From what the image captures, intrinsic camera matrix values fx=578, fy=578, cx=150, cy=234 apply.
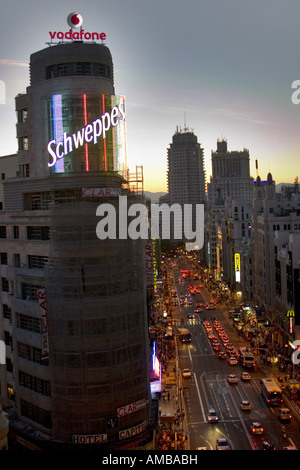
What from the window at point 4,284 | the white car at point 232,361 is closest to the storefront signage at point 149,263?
the window at point 4,284

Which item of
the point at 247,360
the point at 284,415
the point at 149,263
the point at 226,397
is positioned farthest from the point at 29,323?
the point at 247,360

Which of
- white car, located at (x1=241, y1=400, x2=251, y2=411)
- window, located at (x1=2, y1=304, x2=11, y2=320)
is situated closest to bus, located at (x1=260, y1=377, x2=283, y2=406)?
white car, located at (x1=241, y1=400, x2=251, y2=411)

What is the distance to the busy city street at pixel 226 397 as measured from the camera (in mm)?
44938

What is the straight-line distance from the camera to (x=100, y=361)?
119 ft

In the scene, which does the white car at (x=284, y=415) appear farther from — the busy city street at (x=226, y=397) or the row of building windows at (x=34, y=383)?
the row of building windows at (x=34, y=383)

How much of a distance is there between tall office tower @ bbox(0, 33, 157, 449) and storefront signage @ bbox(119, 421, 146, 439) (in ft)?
0.20

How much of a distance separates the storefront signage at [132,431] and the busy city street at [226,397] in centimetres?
782

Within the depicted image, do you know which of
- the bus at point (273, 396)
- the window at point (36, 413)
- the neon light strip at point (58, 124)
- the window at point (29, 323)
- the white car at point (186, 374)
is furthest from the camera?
the white car at point (186, 374)

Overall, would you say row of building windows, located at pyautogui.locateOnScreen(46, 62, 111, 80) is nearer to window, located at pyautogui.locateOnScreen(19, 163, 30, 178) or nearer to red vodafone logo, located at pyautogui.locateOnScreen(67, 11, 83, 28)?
red vodafone logo, located at pyautogui.locateOnScreen(67, 11, 83, 28)

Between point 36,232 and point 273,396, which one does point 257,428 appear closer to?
point 273,396

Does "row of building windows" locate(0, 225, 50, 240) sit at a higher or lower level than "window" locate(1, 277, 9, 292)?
higher

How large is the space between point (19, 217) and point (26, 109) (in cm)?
852

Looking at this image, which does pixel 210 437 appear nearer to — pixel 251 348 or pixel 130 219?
pixel 130 219

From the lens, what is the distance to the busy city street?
44938 millimetres
